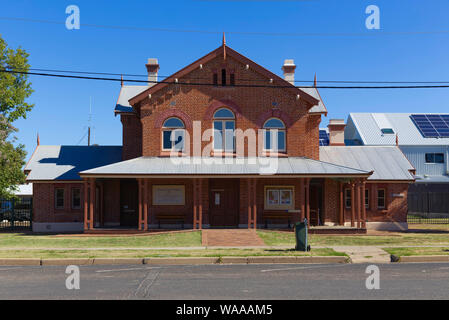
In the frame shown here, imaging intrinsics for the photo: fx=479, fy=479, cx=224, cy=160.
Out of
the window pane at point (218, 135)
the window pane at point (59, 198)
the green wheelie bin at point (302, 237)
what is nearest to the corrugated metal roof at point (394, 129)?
the window pane at point (218, 135)

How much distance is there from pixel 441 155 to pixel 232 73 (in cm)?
2818

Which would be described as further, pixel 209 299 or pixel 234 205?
pixel 234 205

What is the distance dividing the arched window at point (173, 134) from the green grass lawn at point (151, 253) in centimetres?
882

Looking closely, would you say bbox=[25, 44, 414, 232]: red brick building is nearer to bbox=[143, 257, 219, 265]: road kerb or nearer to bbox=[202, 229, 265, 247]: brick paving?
bbox=[202, 229, 265, 247]: brick paving

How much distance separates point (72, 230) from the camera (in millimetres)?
26359

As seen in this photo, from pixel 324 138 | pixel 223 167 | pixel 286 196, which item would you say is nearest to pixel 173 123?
pixel 223 167

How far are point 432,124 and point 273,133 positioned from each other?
95.0 ft

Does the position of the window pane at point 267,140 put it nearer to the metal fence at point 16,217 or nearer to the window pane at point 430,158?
the metal fence at point 16,217

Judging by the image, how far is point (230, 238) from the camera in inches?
800

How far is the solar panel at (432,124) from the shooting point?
4588 centimetres

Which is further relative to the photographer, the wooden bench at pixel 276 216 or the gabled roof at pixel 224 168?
the wooden bench at pixel 276 216

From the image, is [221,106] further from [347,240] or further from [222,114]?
[347,240]

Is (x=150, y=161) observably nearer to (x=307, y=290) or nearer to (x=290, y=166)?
(x=290, y=166)
